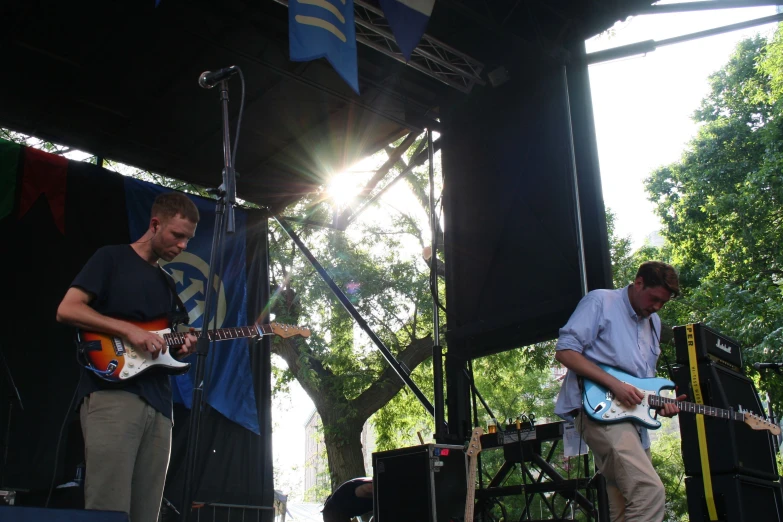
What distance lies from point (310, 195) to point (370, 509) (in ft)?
10.7

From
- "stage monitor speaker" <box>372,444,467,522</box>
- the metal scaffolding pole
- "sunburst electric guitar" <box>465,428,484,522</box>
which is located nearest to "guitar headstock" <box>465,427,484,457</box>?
"sunburst electric guitar" <box>465,428,484,522</box>

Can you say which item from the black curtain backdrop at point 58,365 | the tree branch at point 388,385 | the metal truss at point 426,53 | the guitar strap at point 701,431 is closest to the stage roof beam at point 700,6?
the metal truss at point 426,53

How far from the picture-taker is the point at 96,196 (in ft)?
19.8

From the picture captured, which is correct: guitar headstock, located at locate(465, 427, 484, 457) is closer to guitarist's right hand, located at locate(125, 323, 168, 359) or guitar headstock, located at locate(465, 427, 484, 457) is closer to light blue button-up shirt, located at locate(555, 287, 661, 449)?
light blue button-up shirt, located at locate(555, 287, 661, 449)

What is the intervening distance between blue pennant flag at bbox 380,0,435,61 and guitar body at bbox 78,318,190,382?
2.65m

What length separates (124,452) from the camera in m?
2.78

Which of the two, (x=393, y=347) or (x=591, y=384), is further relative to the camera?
(x=393, y=347)

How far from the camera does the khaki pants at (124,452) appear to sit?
2721 millimetres

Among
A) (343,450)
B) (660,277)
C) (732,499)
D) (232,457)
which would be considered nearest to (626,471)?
(732,499)

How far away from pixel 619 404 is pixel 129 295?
7.94 feet

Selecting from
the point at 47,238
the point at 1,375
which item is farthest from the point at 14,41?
the point at 1,375

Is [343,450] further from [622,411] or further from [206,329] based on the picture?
[206,329]

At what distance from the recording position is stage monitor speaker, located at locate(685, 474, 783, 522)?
376 centimetres

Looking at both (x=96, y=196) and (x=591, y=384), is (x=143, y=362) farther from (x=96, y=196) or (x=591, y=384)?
(x=96, y=196)
